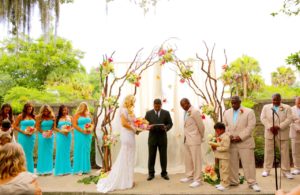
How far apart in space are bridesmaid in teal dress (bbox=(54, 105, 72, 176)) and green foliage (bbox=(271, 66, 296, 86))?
11.8 meters

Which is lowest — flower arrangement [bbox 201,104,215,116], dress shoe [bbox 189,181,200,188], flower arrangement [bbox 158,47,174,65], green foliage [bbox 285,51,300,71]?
dress shoe [bbox 189,181,200,188]

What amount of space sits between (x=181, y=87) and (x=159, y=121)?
1.28m

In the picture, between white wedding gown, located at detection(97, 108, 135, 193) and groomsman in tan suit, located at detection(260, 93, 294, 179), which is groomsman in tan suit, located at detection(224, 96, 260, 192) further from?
white wedding gown, located at detection(97, 108, 135, 193)

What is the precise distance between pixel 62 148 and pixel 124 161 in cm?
186

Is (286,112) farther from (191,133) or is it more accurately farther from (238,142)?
(191,133)

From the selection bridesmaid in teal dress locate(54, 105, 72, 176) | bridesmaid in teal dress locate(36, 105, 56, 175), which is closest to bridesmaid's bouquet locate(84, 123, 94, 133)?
bridesmaid in teal dress locate(54, 105, 72, 176)

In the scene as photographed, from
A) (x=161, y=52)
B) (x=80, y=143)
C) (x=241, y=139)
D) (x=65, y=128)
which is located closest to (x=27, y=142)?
(x=65, y=128)

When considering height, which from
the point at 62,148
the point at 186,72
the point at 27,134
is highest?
the point at 186,72

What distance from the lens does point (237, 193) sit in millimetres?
5387

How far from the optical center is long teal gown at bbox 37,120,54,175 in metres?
7.07

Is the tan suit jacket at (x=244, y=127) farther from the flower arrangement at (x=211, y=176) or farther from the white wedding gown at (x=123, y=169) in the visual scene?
the white wedding gown at (x=123, y=169)

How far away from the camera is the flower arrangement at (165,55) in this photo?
263 inches

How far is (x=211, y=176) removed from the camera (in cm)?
609

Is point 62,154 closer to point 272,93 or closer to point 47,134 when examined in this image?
point 47,134
